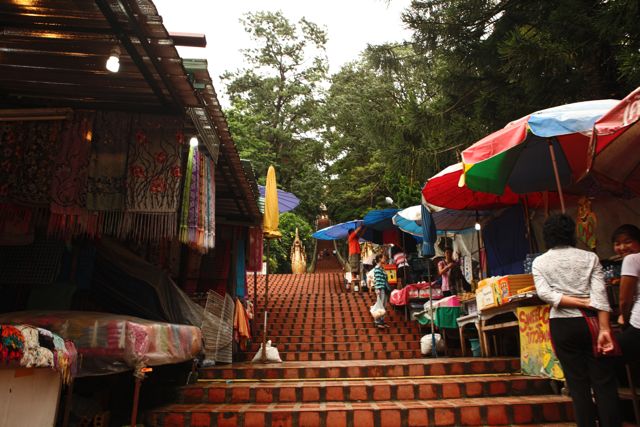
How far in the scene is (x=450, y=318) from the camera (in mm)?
7422

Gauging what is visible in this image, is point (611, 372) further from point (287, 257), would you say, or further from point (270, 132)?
point (270, 132)

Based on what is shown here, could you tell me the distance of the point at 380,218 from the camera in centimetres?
1141

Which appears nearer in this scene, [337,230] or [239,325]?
[239,325]

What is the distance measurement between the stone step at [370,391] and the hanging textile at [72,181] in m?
2.31

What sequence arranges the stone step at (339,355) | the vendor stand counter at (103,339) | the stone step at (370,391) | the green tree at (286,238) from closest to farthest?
the vendor stand counter at (103,339), the stone step at (370,391), the stone step at (339,355), the green tree at (286,238)

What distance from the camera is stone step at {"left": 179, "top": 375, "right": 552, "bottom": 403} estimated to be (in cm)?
470

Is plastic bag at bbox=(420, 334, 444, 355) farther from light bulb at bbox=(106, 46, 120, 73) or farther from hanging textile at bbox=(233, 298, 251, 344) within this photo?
light bulb at bbox=(106, 46, 120, 73)

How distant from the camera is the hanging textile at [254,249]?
850cm

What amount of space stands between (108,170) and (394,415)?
11.8 ft

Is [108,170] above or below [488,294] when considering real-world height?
above

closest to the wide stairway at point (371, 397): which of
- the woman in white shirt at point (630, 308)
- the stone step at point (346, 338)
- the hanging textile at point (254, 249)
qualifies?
the woman in white shirt at point (630, 308)

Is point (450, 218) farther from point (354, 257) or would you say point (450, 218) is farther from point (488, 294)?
point (354, 257)

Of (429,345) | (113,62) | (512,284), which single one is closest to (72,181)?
(113,62)

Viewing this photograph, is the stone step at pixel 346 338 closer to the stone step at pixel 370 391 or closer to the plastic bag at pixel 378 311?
the plastic bag at pixel 378 311
